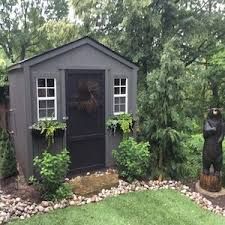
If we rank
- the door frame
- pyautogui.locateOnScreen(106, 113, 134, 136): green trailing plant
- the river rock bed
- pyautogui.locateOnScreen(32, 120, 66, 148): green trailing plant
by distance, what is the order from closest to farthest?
the river rock bed
pyautogui.locateOnScreen(32, 120, 66, 148): green trailing plant
the door frame
pyautogui.locateOnScreen(106, 113, 134, 136): green trailing plant

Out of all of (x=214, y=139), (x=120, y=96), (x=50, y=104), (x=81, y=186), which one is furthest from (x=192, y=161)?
(x=50, y=104)

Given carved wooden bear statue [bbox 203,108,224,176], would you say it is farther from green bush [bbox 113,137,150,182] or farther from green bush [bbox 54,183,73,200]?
green bush [bbox 54,183,73,200]

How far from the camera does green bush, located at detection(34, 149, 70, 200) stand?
5.56 m

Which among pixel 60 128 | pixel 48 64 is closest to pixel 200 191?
pixel 60 128

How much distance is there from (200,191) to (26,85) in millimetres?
4670

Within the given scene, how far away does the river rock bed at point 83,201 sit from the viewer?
525 cm

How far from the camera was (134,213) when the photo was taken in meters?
5.39

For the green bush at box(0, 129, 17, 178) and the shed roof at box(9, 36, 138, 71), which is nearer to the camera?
the shed roof at box(9, 36, 138, 71)

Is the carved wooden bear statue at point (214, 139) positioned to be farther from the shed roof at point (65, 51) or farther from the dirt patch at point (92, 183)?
the shed roof at point (65, 51)

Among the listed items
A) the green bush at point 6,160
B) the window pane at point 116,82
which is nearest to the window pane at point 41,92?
the green bush at point 6,160

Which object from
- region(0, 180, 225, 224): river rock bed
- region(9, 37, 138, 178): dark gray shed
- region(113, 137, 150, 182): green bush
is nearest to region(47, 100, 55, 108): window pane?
region(9, 37, 138, 178): dark gray shed

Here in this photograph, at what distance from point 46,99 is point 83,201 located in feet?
8.07

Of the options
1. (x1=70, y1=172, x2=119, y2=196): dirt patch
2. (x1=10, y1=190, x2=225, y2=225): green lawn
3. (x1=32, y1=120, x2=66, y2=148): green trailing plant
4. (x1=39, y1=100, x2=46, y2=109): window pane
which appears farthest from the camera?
(x1=39, y1=100, x2=46, y2=109): window pane

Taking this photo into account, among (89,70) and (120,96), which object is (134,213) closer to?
(120,96)
